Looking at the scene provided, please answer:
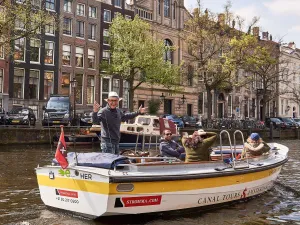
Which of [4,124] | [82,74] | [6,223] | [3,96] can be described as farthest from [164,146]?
[82,74]

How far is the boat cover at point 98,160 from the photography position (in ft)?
23.0

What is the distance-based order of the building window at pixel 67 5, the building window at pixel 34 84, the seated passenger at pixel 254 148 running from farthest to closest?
the building window at pixel 67 5, the building window at pixel 34 84, the seated passenger at pixel 254 148

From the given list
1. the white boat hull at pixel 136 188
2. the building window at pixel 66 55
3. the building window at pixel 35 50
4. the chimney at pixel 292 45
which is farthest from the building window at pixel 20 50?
the chimney at pixel 292 45

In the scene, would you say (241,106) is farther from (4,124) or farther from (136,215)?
(136,215)

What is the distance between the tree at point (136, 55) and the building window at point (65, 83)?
376cm

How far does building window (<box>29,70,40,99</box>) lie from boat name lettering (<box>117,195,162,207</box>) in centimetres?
2822

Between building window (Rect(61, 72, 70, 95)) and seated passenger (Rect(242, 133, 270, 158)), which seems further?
building window (Rect(61, 72, 70, 95))

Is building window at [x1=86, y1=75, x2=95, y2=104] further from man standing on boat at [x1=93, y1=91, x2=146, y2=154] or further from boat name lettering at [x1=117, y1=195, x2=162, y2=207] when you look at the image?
boat name lettering at [x1=117, y1=195, x2=162, y2=207]

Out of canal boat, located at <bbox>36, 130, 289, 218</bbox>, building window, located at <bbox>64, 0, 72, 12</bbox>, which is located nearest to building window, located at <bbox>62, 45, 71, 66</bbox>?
building window, located at <bbox>64, 0, 72, 12</bbox>

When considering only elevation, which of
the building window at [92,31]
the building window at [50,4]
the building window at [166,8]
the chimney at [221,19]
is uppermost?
the building window at [166,8]

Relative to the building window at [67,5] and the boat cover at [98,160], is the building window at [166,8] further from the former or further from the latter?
the boat cover at [98,160]

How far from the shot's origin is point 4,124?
25.4 meters

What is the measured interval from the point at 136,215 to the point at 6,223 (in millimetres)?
2226

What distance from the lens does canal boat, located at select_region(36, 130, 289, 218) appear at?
22.0ft
